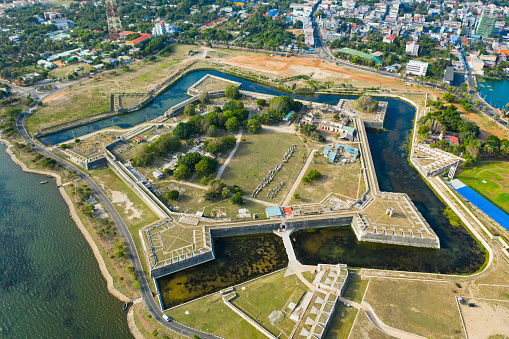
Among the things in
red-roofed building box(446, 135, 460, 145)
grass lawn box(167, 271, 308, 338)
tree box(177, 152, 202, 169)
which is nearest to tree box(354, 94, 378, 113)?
red-roofed building box(446, 135, 460, 145)

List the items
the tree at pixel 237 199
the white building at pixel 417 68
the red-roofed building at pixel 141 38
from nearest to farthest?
the tree at pixel 237 199, the white building at pixel 417 68, the red-roofed building at pixel 141 38

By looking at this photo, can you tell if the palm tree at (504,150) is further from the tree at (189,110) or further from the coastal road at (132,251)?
the tree at (189,110)

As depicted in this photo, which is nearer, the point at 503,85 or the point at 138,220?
the point at 138,220

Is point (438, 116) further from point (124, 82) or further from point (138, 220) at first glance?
point (124, 82)

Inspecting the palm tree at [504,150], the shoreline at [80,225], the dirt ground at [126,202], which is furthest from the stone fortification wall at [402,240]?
the dirt ground at [126,202]

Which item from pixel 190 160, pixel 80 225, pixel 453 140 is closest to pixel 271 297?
pixel 190 160

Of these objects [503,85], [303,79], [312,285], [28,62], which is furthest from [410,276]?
[28,62]

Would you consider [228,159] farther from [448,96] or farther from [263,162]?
[448,96]
